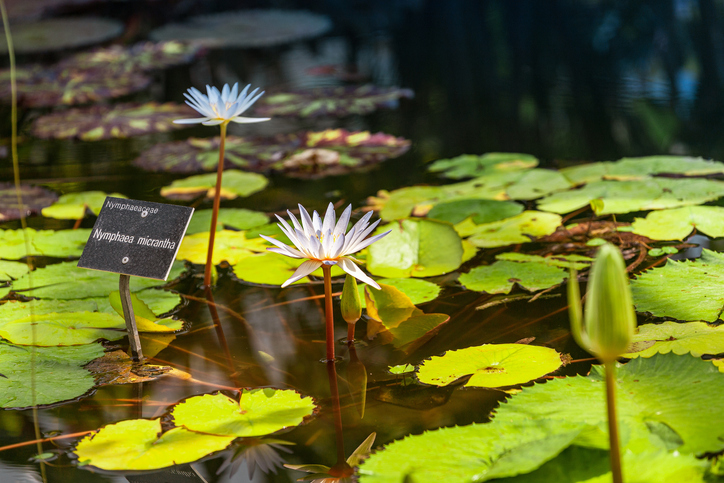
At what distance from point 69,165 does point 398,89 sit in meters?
1.79

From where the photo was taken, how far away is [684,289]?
1.23 meters

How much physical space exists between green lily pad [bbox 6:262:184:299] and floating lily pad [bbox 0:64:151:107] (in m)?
2.35

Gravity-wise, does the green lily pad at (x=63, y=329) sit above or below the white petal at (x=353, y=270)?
below

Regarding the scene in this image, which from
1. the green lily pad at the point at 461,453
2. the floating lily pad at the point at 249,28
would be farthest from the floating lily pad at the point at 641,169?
the floating lily pad at the point at 249,28

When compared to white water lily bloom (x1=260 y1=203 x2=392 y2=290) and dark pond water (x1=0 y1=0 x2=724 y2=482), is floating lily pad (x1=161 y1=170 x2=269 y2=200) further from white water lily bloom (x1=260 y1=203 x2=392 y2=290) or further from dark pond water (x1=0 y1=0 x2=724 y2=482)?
white water lily bloom (x1=260 y1=203 x2=392 y2=290)

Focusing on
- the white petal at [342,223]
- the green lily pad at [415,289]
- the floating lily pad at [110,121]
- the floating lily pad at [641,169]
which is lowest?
the green lily pad at [415,289]

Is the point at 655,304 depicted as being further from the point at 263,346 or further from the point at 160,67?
the point at 160,67

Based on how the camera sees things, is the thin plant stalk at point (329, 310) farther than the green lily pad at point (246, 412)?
Yes

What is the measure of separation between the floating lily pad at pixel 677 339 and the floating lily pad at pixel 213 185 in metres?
1.47

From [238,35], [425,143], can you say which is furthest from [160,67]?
[425,143]

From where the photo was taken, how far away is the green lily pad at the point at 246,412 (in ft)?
3.07

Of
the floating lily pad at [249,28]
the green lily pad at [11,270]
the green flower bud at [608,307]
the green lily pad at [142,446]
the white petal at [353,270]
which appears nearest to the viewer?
the green flower bud at [608,307]

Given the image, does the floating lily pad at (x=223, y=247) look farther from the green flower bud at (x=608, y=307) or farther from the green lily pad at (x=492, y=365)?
the green flower bud at (x=608, y=307)

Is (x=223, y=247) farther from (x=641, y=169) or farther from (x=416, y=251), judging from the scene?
(x=641, y=169)
